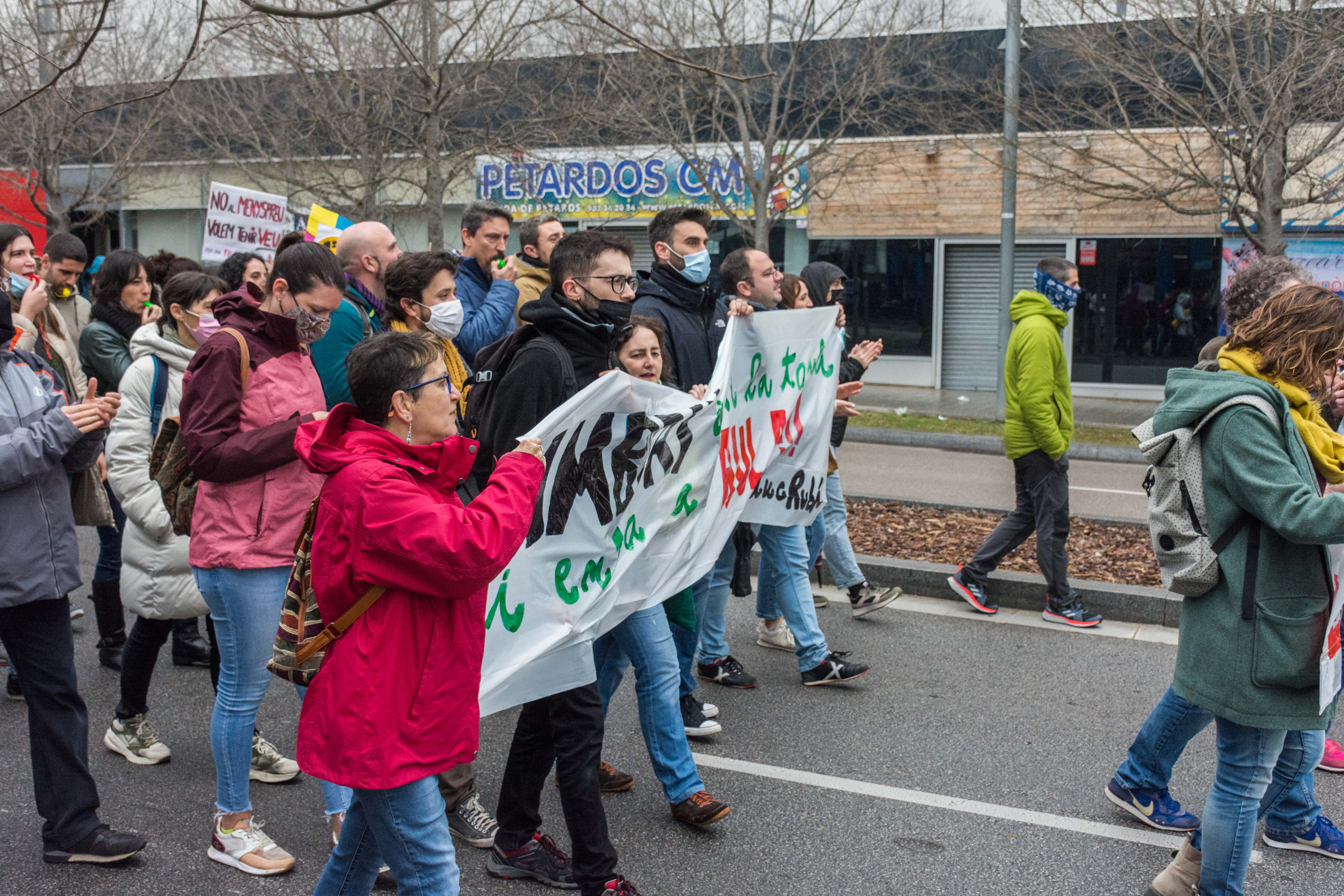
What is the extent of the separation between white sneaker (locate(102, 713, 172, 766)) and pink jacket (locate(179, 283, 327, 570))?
4.15 feet

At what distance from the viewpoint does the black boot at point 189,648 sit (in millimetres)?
5828

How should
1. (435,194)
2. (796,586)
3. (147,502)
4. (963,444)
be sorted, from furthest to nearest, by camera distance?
(963,444)
(435,194)
(796,586)
(147,502)

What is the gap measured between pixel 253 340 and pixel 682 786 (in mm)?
2004

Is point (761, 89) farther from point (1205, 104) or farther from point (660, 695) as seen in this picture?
point (660, 695)

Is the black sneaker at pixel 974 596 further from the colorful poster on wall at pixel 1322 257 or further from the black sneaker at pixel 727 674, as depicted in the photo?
the colorful poster on wall at pixel 1322 257

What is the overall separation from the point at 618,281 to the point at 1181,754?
100 inches

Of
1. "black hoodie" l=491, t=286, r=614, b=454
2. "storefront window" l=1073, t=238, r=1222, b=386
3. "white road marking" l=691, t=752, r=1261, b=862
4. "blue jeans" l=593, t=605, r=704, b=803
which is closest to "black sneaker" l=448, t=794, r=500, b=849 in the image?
"blue jeans" l=593, t=605, r=704, b=803

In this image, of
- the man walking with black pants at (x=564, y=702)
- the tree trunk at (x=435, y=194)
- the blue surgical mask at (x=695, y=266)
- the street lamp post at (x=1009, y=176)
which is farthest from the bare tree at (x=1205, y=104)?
the man walking with black pants at (x=564, y=702)

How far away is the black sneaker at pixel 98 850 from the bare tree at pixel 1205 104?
32.7 ft

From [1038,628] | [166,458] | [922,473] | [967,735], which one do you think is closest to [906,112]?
[922,473]

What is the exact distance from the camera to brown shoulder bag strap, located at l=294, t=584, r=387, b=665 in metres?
2.71

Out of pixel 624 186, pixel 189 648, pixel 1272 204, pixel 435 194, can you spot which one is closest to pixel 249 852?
pixel 189 648

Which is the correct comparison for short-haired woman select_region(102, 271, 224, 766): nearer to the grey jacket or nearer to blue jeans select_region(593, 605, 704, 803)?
the grey jacket

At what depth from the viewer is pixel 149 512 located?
4535 mm
